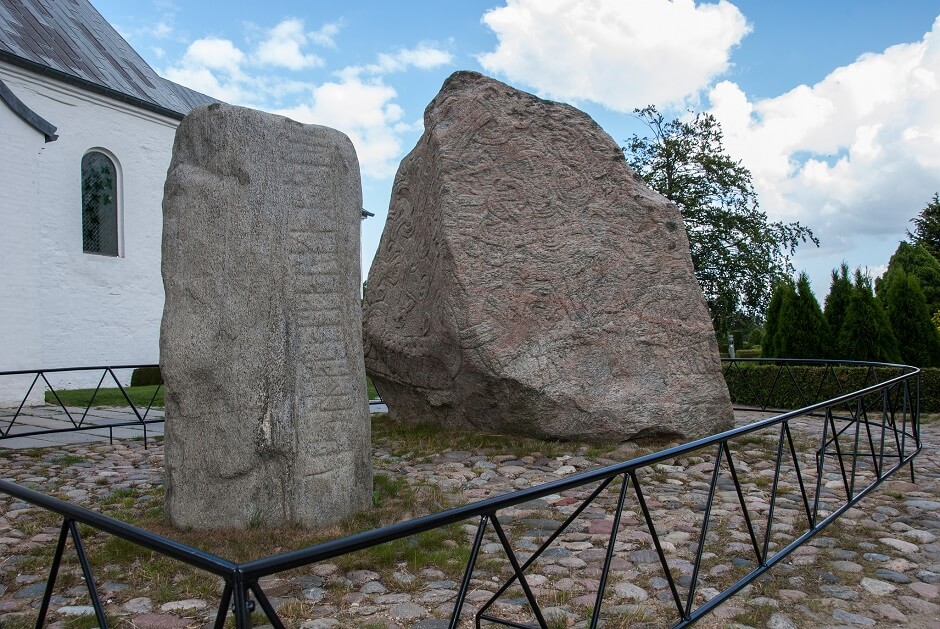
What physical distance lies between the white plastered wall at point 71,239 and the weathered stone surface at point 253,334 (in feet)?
31.7

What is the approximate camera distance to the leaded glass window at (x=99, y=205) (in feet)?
51.3

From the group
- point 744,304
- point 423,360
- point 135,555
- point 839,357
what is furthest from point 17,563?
point 744,304

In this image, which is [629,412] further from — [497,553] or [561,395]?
[497,553]

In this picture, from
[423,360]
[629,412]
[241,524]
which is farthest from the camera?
[423,360]

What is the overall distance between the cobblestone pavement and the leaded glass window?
1152cm

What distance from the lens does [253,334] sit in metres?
3.93

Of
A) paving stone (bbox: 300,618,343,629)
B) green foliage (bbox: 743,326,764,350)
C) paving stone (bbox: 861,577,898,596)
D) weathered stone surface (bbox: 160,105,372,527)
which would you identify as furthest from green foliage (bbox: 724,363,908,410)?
green foliage (bbox: 743,326,764,350)

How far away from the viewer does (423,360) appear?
6691 mm

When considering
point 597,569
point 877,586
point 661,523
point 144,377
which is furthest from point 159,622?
point 144,377

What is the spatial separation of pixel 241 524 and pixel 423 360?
296 cm

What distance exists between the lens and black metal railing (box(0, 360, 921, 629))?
1.68m

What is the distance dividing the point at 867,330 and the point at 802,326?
1050 millimetres

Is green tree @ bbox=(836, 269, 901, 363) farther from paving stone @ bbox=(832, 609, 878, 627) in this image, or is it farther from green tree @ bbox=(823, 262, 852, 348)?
paving stone @ bbox=(832, 609, 878, 627)

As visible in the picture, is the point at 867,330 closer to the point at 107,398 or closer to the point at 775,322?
the point at 775,322
